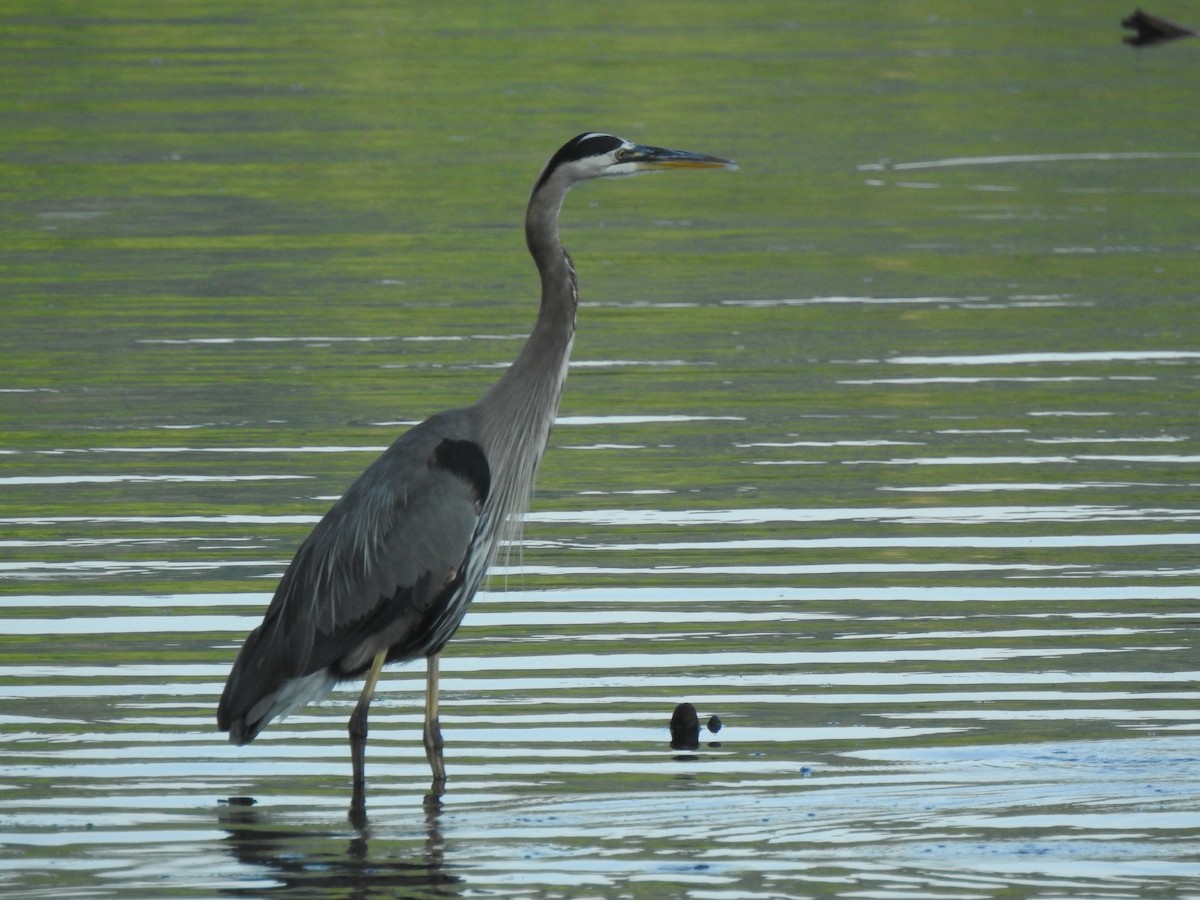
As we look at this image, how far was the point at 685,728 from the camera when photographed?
7594 millimetres

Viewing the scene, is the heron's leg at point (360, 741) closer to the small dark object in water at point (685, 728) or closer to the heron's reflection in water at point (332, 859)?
the heron's reflection in water at point (332, 859)

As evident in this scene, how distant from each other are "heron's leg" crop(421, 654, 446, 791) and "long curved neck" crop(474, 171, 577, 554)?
0.63 metres

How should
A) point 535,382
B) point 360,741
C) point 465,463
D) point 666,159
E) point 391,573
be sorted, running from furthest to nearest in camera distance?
point 666,159, point 535,382, point 465,463, point 391,573, point 360,741

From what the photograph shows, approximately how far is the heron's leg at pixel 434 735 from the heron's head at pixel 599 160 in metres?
1.66

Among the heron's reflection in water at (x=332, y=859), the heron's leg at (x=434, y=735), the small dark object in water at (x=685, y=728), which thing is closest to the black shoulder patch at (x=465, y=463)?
the heron's leg at (x=434, y=735)

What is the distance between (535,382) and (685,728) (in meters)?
1.24

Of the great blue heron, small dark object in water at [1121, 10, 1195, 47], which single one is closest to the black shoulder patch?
the great blue heron

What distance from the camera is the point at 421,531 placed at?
299 inches

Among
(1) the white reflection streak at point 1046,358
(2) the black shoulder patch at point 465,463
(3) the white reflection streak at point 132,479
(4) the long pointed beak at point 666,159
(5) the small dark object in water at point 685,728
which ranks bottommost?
(1) the white reflection streak at point 1046,358

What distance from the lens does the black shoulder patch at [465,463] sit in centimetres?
771

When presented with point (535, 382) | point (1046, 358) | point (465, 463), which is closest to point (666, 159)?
point (535, 382)

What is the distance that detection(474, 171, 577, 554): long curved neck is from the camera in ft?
26.2

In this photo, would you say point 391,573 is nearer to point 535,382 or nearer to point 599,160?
point 535,382

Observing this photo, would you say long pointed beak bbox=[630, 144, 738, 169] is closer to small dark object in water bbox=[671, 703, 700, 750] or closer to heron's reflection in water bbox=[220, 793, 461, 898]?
small dark object in water bbox=[671, 703, 700, 750]
